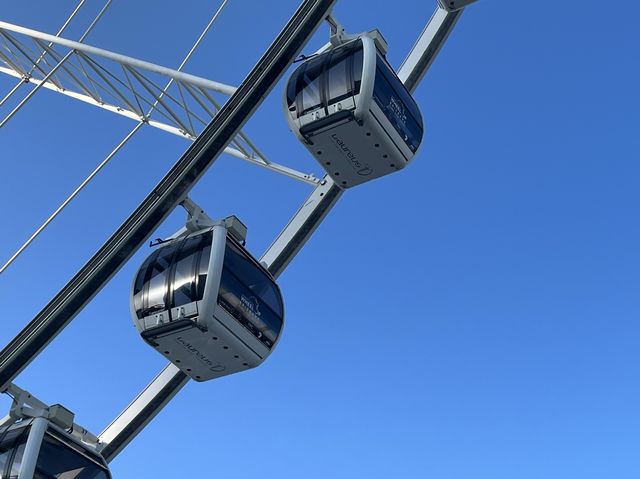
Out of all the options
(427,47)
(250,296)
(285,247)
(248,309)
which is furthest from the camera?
(427,47)

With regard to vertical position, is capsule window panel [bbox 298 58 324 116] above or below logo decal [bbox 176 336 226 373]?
above

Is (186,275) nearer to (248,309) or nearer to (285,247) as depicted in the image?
(248,309)

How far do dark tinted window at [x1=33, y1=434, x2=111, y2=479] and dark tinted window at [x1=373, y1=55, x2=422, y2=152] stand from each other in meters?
6.45

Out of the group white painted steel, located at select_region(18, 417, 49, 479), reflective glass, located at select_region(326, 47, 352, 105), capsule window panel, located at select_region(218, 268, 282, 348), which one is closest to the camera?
white painted steel, located at select_region(18, 417, 49, 479)

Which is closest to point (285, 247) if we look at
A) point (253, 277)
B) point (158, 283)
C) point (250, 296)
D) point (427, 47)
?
point (253, 277)

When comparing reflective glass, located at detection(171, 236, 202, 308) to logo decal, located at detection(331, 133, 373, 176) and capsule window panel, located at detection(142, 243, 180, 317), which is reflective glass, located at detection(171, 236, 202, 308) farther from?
logo decal, located at detection(331, 133, 373, 176)

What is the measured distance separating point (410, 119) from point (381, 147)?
1.13 meters

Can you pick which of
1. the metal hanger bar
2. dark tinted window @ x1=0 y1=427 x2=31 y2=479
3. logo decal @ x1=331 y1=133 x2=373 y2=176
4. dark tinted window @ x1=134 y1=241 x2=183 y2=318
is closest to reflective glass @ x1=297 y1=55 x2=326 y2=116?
logo decal @ x1=331 y1=133 x2=373 y2=176

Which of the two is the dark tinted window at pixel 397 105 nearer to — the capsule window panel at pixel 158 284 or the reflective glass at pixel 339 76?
the reflective glass at pixel 339 76

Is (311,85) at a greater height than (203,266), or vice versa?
(311,85)

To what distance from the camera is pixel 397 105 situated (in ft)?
50.4

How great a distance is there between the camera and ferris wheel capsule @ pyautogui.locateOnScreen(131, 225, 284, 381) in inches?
533

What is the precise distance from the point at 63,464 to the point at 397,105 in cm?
697

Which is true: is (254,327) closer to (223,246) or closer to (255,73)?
(223,246)
